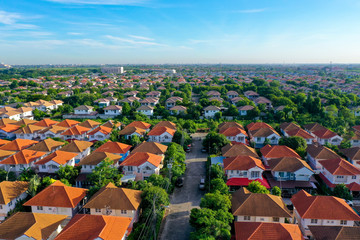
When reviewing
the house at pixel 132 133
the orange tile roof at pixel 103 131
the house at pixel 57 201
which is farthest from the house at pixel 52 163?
the house at pixel 132 133

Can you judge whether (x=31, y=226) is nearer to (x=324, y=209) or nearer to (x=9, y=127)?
(x=324, y=209)

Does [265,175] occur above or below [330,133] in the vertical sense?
below

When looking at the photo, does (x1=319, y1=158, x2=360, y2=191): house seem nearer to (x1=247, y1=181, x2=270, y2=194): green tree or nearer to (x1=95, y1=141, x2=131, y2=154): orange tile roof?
(x1=247, y1=181, x2=270, y2=194): green tree

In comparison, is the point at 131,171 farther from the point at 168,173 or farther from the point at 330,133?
the point at 330,133


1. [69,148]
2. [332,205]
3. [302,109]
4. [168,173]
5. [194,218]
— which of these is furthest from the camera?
[302,109]

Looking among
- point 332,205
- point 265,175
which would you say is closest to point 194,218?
point 332,205

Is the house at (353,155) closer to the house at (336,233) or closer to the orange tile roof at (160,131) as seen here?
the house at (336,233)
